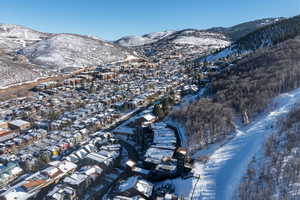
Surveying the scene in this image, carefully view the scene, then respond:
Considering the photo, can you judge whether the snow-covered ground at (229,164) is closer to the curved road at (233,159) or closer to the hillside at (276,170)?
the curved road at (233,159)

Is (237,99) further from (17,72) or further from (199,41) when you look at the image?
(199,41)

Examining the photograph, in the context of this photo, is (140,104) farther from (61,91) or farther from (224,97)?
(61,91)

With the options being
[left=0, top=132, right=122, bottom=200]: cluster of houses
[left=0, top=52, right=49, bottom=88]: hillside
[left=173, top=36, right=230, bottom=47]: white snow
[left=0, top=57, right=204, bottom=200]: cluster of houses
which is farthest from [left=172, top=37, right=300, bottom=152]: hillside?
[left=173, top=36, right=230, bottom=47]: white snow

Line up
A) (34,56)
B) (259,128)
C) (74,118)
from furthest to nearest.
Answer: (34,56) → (74,118) → (259,128)

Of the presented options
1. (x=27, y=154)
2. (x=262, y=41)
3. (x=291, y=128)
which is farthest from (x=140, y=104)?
(x=262, y=41)

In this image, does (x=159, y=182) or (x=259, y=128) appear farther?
(x=259, y=128)

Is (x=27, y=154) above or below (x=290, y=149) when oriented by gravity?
below

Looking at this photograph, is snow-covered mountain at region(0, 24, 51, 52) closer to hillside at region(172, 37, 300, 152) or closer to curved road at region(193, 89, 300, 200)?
hillside at region(172, 37, 300, 152)
